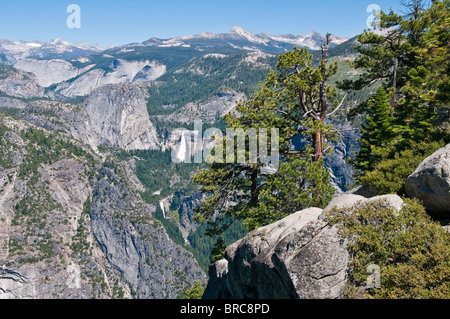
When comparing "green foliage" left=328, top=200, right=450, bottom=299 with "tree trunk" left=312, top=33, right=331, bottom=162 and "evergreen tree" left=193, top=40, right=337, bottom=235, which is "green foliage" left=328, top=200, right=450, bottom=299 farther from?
"tree trunk" left=312, top=33, right=331, bottom=162

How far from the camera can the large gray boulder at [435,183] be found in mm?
13711

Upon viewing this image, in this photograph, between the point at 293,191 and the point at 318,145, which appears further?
the point at 318,145

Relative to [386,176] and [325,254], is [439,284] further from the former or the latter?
[386,176]

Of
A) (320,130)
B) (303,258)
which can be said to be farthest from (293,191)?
(303,258)

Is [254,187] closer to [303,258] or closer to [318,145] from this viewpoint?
[318,145]

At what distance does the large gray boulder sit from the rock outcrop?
1.24m

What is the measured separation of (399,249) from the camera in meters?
12.5

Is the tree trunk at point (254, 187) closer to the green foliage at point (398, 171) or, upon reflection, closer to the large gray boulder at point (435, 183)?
the green foliage at point (398, 171)

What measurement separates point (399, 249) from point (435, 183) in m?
3.75

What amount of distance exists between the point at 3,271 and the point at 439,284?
239m

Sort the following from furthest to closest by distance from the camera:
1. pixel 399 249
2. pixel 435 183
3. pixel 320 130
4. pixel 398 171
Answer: pixel 320 130
pixel 398 171
pixel 435 183
pixel 399 249

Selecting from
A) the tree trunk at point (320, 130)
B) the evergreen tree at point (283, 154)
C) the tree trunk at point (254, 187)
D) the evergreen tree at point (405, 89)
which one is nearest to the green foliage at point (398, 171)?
the evergreen tree at point (405, 89)

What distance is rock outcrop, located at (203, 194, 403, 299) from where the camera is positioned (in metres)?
13.0

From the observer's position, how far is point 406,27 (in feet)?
94.0
